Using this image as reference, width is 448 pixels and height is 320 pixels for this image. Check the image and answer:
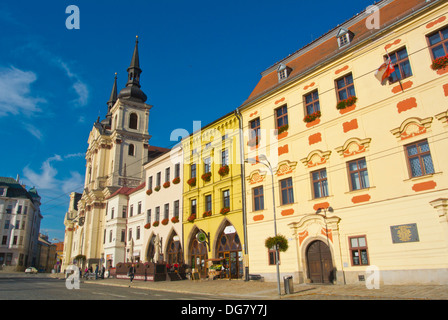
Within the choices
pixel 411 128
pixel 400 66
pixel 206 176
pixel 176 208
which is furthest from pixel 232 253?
pixel 400 66

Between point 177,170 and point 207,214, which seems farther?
point 177,170

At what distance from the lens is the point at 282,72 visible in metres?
26.4

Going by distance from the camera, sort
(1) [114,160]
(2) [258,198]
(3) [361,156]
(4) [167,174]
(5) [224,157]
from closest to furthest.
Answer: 1. (3) [361,156]
2. (2) [258,198]
3. (5) [224,157]
4. (4) [167,174]
5. (1) [114,160]

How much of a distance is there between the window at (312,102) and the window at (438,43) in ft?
23.6

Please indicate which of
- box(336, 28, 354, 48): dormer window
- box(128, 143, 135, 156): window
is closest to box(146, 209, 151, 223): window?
box(128, 143, 135, 156): window

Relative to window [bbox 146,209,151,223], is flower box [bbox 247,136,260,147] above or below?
above

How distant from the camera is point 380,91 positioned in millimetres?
19500

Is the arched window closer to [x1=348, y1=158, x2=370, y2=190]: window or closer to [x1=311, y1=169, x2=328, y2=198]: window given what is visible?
[x1=311, y1=169, x2=328, y2=198]: window

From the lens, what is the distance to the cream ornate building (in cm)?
5853

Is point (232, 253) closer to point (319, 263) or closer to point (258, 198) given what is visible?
point (258, 198)

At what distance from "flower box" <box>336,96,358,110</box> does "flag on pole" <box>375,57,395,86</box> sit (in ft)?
5.86

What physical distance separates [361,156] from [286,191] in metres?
6.01
